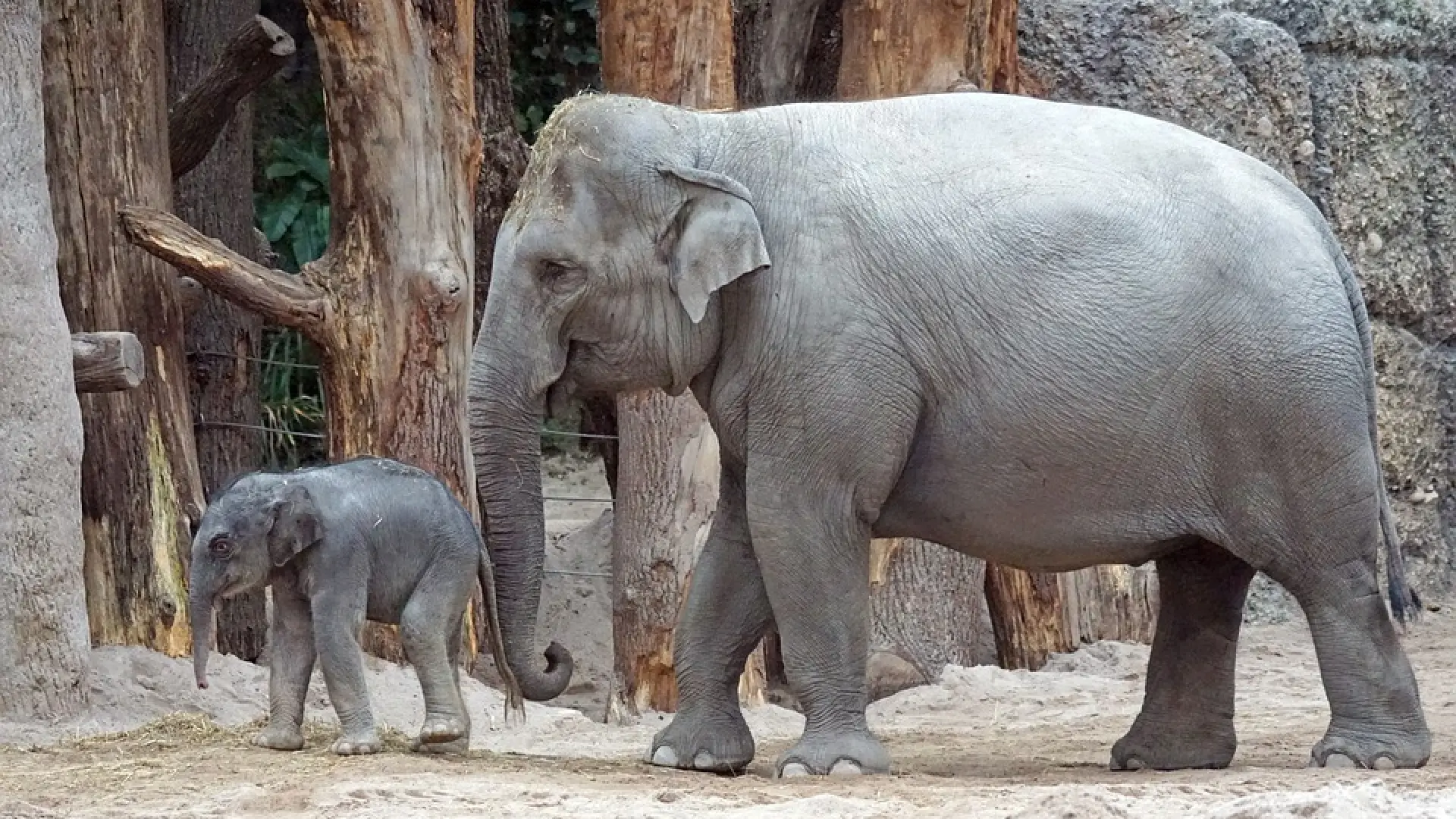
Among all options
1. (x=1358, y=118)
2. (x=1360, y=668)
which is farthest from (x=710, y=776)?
(x=1358, y=118)

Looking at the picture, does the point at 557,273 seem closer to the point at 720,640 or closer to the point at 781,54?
the point at 720,640

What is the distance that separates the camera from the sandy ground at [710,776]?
5.39 metres

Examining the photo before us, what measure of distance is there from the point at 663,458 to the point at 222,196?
3419 mm

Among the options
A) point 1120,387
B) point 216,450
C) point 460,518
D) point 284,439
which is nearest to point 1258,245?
point 1120,387

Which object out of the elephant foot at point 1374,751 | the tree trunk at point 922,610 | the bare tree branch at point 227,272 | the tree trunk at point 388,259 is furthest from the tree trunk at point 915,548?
the elephant foot at point 1374,751

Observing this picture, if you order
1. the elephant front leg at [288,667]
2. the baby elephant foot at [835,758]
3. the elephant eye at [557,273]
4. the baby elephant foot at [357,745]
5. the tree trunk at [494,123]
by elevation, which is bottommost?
the baby elephant foot at [835,758]

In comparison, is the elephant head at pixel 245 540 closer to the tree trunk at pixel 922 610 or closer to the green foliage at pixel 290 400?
the tree trunk at pixel 922 610

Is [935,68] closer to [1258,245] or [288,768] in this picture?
[1258,245]

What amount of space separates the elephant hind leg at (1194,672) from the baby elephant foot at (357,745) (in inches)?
87.3

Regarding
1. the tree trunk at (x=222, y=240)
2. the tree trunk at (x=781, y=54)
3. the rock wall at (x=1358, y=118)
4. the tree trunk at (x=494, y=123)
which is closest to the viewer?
the tree trunk at (x=222, y=240)

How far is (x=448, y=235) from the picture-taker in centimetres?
884

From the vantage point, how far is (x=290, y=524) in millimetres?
6539

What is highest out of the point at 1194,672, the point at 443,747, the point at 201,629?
the point at 201,629

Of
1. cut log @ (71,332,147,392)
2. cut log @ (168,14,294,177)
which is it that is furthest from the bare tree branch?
cut log @ (168,14,294,177)
